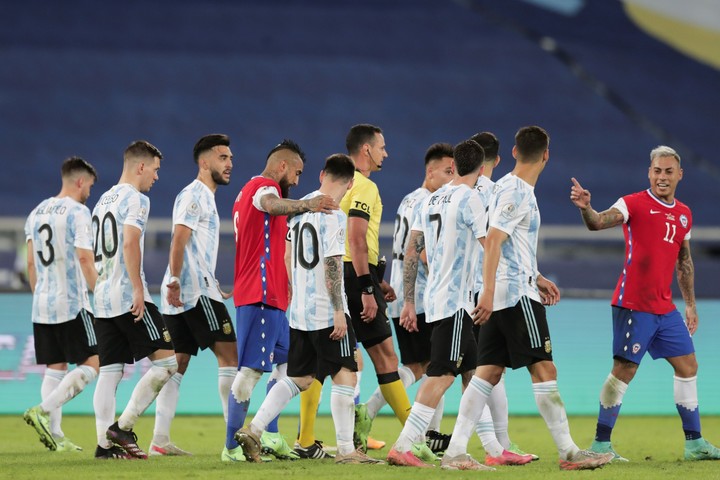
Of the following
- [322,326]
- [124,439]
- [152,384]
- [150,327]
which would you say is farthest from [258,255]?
[124,439]

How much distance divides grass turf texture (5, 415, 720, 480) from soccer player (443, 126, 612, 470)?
237 millimetres

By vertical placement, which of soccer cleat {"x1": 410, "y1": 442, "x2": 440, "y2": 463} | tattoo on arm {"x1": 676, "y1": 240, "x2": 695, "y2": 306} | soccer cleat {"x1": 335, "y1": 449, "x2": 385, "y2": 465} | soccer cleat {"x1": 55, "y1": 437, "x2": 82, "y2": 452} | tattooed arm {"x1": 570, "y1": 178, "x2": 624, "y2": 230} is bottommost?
soccer cleat {"x1": 55, "y1": 437, "x2": 82, "y2": 452}

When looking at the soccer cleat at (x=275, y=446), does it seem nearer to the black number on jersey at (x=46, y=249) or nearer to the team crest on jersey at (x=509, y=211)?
the team crest on jersey at (x=509, y=211)

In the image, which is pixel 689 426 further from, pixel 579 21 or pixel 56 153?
pixel 579 21

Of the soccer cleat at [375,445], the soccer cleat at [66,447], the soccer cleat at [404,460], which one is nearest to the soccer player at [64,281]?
the soccer cleat at [66,447]

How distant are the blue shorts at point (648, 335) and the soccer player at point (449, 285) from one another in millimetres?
1306

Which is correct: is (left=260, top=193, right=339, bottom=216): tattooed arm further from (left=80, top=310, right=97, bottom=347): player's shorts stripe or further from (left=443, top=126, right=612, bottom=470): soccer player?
(left=80, top=310, right=97, bottom=347): player's shorts stripe

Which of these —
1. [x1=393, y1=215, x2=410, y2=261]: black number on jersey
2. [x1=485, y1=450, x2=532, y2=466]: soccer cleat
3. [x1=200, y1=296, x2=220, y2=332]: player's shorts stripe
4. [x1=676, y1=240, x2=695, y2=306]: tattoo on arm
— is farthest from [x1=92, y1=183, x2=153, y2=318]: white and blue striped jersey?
[x1=676, y1=240, x2=695, y2=306]: tattoo on arm

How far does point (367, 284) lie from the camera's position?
8.53 metres

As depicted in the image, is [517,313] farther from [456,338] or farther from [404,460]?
[404,460]

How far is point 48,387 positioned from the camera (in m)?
9.66

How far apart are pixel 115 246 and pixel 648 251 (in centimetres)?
389

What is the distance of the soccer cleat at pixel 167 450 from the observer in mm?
8695

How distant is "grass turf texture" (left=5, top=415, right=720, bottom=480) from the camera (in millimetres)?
7133
